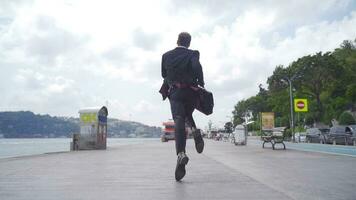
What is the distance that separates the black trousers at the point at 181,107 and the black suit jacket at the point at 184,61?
0.54ft

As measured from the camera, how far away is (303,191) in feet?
14.8

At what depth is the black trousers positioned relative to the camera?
18.2 ft

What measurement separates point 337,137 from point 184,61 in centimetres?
3386

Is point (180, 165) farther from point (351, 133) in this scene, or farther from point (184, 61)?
point (351, 133)

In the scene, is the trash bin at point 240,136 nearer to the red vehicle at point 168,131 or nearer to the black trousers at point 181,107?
the black trousers at point 181,107

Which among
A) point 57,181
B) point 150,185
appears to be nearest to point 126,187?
point 150,185

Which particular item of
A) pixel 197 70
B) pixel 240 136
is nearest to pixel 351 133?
pixel 240 136

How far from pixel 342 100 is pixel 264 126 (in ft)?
98.9

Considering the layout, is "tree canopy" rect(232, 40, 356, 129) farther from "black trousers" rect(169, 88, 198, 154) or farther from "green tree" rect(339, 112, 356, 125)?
"black trousers" rect(169, 88, 198, 154)

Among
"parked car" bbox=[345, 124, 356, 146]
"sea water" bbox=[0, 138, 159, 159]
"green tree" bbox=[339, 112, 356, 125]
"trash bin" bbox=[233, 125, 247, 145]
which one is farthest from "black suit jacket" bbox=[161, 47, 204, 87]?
"green tree" bbox=[339, 112, 356, 125]

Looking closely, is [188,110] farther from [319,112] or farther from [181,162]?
[319,112]

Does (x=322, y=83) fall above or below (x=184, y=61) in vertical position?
above

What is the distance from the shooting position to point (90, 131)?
2791 cm

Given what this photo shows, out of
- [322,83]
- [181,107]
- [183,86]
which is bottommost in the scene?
[181,107]
